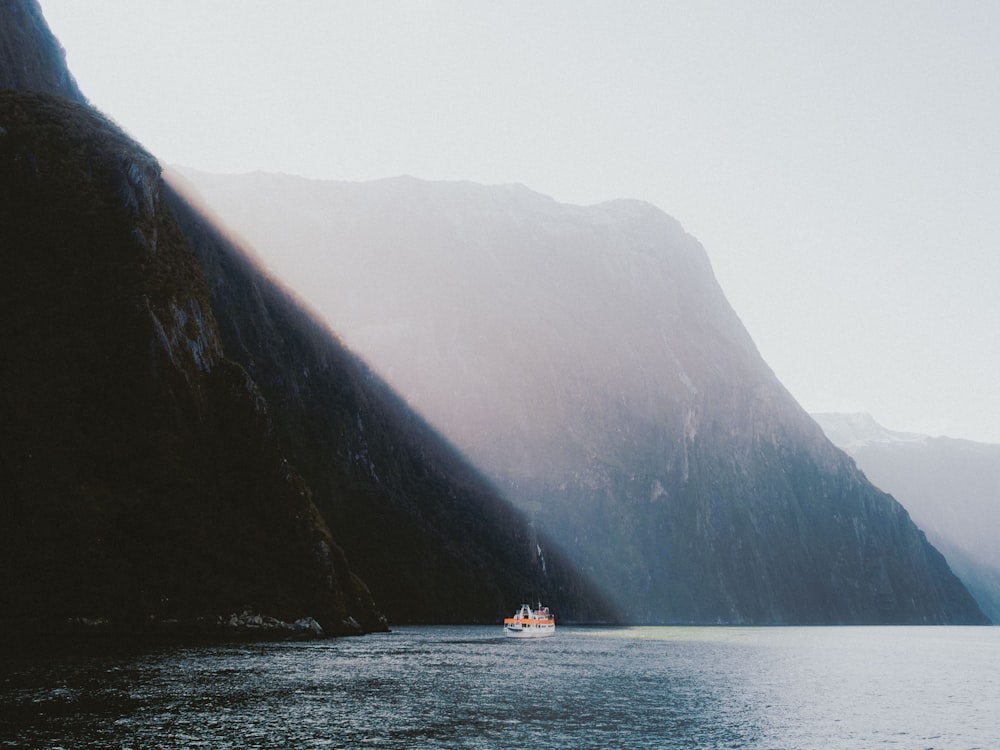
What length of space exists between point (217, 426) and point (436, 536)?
83939mm

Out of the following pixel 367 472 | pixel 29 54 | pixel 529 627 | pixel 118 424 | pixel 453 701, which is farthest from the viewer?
pixel 367 472

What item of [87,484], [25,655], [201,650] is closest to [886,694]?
[201,650]

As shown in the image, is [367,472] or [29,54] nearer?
[29,54]

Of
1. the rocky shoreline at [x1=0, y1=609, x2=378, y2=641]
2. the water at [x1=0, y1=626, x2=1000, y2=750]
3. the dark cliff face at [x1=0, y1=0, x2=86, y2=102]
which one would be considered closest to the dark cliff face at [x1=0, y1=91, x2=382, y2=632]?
the rocky shoreline at [x1=0, y1=609, x2=378, y2=641]

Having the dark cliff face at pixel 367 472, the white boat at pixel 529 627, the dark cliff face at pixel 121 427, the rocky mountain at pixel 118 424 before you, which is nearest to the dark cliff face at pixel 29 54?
the rocky mountain at pixel 118 424

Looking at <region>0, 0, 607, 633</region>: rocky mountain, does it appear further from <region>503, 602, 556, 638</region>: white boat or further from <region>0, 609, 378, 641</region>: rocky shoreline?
<region>503, 602, 556, 638</region>: white boat

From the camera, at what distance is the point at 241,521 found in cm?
9800

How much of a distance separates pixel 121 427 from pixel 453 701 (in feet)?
178

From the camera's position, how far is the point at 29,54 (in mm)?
126125

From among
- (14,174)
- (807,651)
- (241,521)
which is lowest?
(807,651)

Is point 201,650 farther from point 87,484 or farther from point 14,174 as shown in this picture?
point 14,174

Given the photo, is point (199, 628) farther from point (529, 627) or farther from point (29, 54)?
point (29, 54)

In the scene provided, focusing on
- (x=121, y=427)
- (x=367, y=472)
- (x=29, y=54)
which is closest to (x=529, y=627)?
(x=367, y=472)

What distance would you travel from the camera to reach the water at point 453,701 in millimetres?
38875
